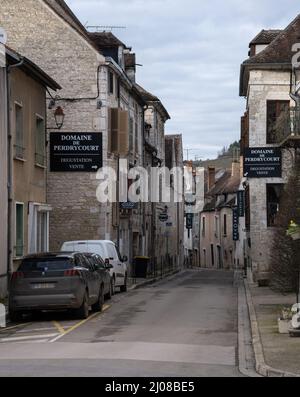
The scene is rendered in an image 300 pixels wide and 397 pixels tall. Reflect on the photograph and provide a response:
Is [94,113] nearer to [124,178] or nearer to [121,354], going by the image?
[124,178]

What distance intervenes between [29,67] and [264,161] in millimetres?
11309

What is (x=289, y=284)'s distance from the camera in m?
21.8

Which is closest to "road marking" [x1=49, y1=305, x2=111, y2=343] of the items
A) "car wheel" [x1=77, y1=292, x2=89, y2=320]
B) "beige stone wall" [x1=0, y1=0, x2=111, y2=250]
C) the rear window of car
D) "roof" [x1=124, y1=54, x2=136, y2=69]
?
"car wheel" [x1=77, y1=292, x2=89, y2=320]

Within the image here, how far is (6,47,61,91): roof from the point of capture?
20969 millimetres

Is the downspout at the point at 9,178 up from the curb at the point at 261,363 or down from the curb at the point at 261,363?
up

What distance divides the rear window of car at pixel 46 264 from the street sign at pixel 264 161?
14350 mm

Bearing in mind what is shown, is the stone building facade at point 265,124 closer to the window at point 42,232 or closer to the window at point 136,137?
the window at point 136,137

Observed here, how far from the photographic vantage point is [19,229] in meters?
22.9

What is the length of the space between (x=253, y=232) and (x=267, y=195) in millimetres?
1617

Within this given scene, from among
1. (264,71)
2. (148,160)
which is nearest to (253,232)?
(264,71)

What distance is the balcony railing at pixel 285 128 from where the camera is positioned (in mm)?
26953

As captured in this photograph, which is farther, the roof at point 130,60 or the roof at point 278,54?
the roof at point 130,60

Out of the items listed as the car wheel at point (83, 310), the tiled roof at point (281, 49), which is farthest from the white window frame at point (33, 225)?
the tiled roof at point (281, 49)

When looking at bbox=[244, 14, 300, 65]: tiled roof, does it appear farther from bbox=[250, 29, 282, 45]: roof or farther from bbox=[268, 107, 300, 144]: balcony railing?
bbox=[268, 107, 300, 144]: balcony railing
